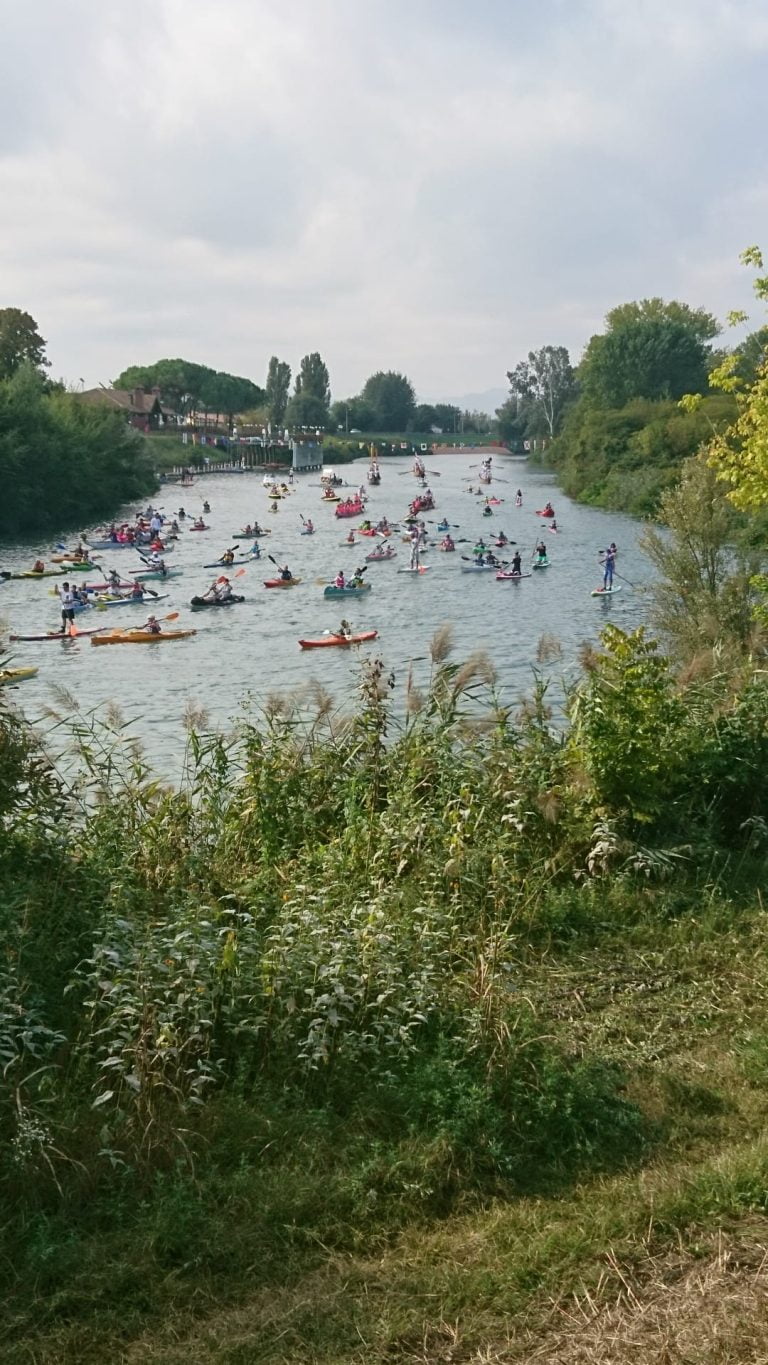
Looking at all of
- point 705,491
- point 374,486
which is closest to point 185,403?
point 374,486

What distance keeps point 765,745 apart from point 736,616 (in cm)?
1365

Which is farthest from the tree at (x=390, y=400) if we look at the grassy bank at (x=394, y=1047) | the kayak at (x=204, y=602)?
the grassy bank at (x=394, y=1047)

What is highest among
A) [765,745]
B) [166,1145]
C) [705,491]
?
[705,491]

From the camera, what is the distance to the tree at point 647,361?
326 ft

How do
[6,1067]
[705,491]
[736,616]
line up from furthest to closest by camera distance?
[705,491] → [736,616] → [6,1067]

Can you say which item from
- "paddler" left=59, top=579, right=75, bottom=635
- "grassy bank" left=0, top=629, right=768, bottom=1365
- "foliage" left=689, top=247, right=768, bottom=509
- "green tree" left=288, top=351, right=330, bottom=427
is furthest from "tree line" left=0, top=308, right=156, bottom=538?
"green tree" left=288, top=351, right=330, bottom=427

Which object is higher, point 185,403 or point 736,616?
point 185,403

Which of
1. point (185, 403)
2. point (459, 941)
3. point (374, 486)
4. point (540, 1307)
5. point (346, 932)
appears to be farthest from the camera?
point (185, 403)

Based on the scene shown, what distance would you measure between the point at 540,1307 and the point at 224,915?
323 centimetres

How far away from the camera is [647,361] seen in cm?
9988

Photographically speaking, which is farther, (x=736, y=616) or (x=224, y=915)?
(x=736, y=616)

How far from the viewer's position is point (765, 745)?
28.0 ft

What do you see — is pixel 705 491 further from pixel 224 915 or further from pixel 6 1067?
pixel 6 1067

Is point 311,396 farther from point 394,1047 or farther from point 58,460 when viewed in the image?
point 394,1047
